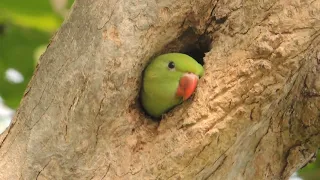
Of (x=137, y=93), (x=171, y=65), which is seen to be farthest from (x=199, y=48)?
(x=137, y=93)

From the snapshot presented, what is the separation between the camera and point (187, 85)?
1.92 m

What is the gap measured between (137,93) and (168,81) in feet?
0.42

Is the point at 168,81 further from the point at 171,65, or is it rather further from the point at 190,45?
the point at 190,45

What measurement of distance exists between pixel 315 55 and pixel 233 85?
1.25ft

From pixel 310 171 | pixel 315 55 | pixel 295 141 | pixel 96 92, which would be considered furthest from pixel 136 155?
pixel 310 171

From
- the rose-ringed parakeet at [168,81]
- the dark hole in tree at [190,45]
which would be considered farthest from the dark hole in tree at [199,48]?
the rose-ringed parakeet at [168,81]

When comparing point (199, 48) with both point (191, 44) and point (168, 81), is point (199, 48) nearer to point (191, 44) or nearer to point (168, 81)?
point (191, 44)

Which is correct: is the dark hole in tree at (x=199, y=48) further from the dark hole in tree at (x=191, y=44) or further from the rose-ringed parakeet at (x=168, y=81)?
the rose-ringed parakeet at (x=168, y=81)

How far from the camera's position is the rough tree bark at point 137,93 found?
5.97 ft

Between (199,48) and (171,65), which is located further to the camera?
(199,48)

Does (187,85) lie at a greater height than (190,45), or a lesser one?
lesser

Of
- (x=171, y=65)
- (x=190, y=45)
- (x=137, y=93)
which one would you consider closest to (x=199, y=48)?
(x=190, y=45)

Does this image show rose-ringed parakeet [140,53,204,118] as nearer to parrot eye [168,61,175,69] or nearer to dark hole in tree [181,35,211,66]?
parrot eye [168,61,175,69]

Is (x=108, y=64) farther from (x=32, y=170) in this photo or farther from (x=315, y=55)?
(x=315, y=55)
